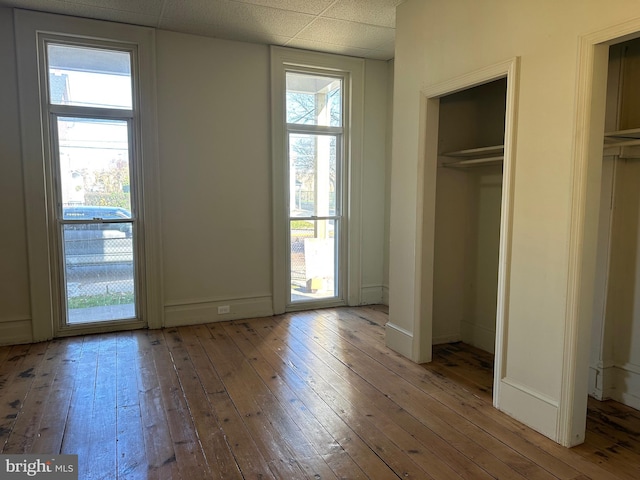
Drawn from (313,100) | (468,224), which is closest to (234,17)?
(313,100)

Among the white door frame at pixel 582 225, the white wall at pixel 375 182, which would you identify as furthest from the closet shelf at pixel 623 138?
the white wall at pixel 375 182

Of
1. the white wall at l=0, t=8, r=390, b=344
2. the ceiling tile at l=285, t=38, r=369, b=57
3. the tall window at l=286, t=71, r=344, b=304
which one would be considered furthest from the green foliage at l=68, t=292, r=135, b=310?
the ceiling tile at l=285, t=38, r=369, b=57

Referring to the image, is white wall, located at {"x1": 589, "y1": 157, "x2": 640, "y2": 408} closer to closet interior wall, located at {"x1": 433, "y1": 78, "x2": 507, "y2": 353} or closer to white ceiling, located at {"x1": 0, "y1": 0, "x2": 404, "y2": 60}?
closet interior wall, located at {"x1": 433, "y1": 78, "x2": 507, "y2": 353}

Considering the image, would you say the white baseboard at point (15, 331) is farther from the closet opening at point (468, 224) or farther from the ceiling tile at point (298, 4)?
the closet opening at point (468, 224)

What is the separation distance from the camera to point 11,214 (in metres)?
3.86

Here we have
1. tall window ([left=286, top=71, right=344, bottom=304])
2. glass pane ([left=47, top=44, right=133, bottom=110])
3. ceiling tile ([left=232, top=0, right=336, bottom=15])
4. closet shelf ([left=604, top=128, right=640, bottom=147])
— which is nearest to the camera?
closet shelf ([left=604, top=128, right=640, bottom=147])

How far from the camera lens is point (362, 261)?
17.4 ft

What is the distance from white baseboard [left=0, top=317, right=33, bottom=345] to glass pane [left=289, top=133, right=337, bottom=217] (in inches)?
107

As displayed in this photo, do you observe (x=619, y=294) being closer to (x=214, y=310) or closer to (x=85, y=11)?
(x=214, y=310)

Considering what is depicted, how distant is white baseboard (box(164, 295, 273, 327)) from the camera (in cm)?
448

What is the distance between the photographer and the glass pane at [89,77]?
398cm

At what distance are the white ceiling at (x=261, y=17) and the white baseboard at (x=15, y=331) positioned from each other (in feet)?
8.72

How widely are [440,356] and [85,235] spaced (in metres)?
3.36

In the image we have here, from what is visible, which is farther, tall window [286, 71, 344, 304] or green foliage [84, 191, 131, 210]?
tall window [286, 71, 344, 304]
